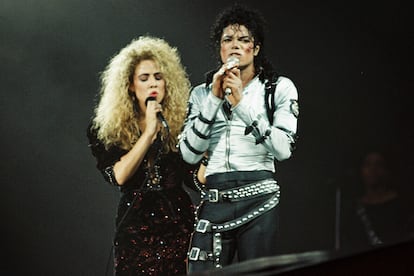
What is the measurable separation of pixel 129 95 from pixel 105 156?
0.25 metres

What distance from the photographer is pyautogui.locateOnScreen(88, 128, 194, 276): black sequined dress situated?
2863 millimetres

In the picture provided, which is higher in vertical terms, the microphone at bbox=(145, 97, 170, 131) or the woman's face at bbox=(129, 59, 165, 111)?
the woman's face at bbox=(129, 59, 165, 111)

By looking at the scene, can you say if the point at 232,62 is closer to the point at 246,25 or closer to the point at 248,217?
the point at 246,25

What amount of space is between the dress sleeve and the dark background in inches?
1.2

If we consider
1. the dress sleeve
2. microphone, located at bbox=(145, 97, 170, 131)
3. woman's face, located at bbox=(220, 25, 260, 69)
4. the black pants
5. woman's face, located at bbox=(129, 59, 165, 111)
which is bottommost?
the black pants

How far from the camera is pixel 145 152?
9.64ft

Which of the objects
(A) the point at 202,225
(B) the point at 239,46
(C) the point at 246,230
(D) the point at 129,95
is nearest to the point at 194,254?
(A) the point at 202,225

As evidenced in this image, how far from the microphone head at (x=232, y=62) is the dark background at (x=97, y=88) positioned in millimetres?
61

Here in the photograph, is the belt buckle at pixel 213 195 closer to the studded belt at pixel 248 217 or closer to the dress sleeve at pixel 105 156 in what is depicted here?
the studded belt at pixel 248 217
